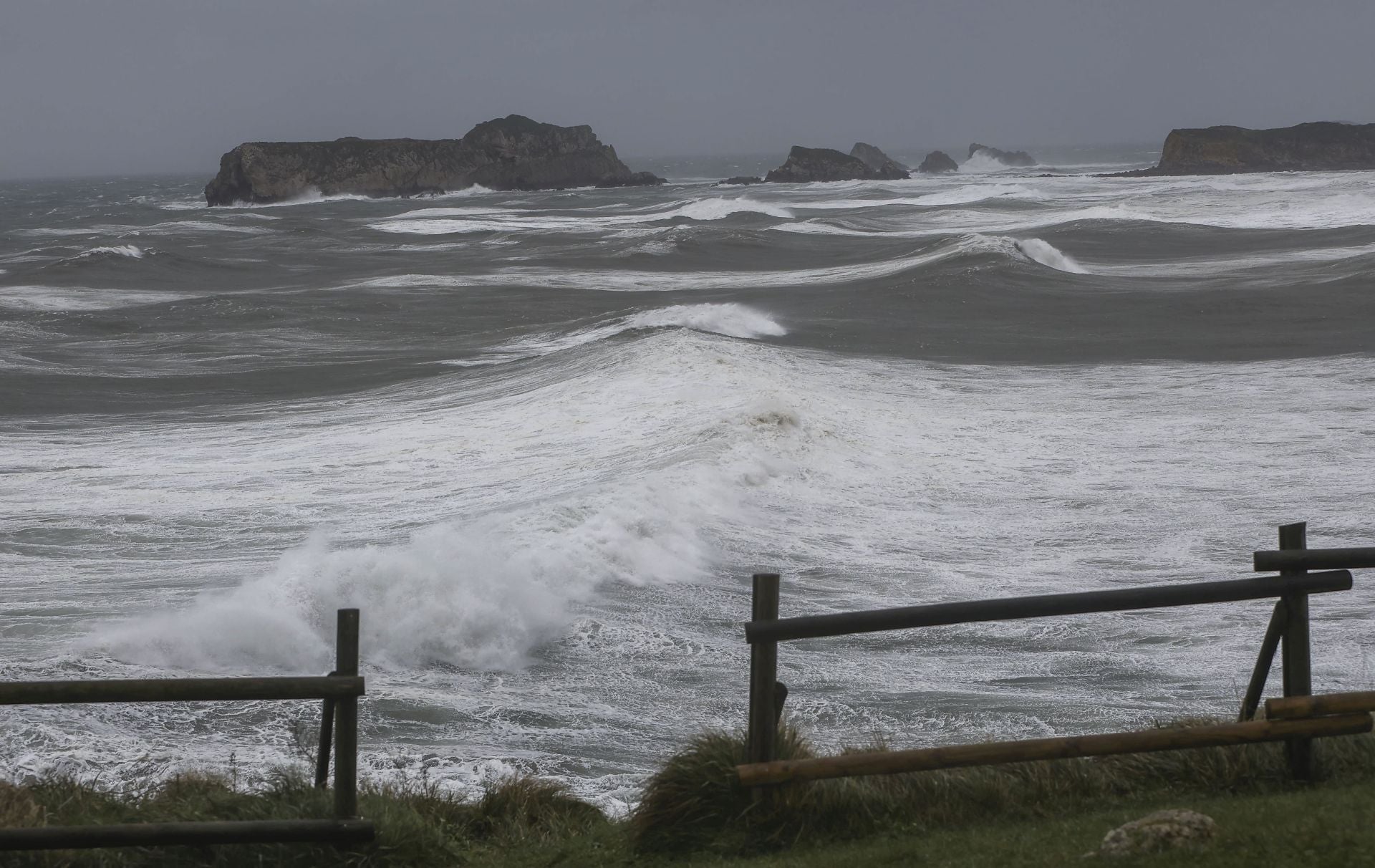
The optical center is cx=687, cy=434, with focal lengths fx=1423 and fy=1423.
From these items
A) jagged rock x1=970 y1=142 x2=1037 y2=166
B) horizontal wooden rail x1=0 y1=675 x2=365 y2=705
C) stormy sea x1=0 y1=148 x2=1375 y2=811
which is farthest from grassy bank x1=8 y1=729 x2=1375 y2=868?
jagged rock x1=970 y1=142 x2=1037 y2=166

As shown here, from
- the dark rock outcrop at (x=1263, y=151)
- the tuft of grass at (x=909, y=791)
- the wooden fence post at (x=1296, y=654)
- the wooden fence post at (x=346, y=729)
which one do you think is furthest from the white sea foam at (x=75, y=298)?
the dark rock outcrop at (x=1263, y=151)

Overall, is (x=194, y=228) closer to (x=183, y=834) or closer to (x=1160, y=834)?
(x=183, y=834)

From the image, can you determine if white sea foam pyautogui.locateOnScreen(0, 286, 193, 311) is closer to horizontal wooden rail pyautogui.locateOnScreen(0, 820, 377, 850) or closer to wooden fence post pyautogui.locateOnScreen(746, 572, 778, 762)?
horizontal wooden rail pyautogui.locateOnScreen(0, 820, 377, 850)

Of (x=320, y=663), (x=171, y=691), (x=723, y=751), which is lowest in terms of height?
(x=320, y=663)

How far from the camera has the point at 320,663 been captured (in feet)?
29.9

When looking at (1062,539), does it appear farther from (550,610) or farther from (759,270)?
(759,270)

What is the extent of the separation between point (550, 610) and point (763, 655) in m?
4.98

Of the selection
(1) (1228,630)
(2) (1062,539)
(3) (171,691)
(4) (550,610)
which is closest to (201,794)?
(3) (171,691)

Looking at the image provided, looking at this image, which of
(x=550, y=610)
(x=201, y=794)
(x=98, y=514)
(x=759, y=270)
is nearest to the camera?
(x=201, y=794)

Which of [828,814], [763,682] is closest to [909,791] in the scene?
[828,814]

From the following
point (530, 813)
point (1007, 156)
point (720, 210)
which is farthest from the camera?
point (1007, 156)

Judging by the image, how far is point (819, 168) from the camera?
121 metres

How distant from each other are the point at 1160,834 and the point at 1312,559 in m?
1.33

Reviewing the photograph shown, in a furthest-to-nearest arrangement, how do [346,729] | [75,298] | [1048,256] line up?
[1048,256] < [75,298] < [346,729]
